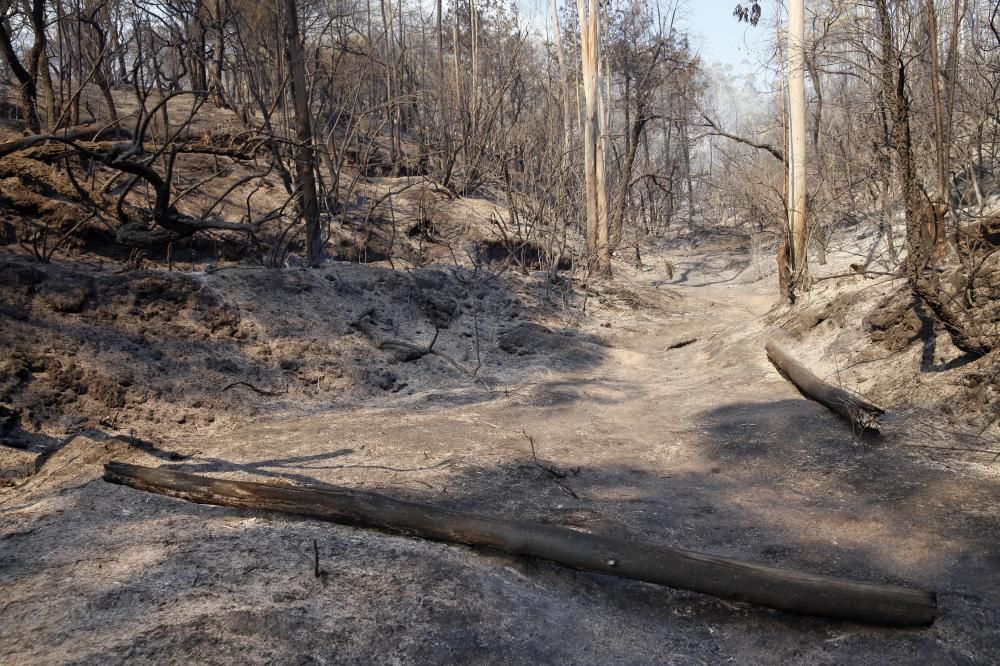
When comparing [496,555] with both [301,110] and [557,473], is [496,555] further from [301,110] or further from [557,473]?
[301,110]

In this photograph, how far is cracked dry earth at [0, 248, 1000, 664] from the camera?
8.92ft

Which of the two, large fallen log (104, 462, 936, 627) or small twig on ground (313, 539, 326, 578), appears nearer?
large fallen log (104, 462, 936, 627)

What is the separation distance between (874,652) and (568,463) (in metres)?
2.91

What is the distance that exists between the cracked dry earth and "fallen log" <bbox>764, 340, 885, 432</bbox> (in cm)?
13

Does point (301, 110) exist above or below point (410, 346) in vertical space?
above

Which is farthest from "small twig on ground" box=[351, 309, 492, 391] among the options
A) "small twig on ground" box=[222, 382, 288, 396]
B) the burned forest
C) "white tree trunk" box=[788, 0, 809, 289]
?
"white tree trunk" box=[788, 0, 809, 289]

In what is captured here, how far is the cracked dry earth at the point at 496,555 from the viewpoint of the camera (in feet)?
8.92

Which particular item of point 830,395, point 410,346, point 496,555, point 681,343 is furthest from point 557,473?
point 681,343

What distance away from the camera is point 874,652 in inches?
112

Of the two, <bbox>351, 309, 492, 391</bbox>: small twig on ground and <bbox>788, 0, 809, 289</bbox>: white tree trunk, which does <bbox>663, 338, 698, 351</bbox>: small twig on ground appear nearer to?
<bbox>788, 0, 809, 289</bbox>: white tree trunk

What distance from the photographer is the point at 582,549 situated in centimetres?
335

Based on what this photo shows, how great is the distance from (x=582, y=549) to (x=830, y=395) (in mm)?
3772

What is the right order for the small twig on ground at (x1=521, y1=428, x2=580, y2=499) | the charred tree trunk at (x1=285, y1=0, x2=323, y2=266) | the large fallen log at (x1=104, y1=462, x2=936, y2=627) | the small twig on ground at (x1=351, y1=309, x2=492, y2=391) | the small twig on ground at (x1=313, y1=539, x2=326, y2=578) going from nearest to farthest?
the large fallen log at (x1=104, y1=462, x2=936, y2=627)
the small twig on ground at (x1=313, y1=539, x2=326, y2=578)
the small twig on ground at (x1=521, y1=428, x2=580, y2=499)
the small twig on ground at (x1=351, y1=309, x2=492, y2=391)
the charred tree trunk at (x1=285, y1=0, x2=323, y2=266)

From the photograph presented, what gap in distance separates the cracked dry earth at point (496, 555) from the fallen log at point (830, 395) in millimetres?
133
